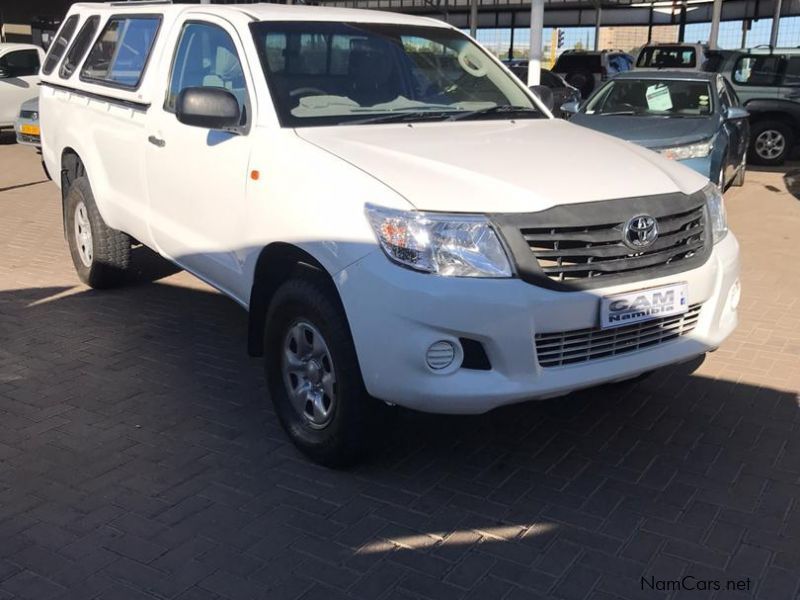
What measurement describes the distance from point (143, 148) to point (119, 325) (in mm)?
1340

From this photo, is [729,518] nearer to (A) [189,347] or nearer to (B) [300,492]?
(B) [300,492]

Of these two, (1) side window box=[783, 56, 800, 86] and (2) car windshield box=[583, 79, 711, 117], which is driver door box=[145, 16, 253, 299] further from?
(1) side window box=[783, 56, 800, 86]

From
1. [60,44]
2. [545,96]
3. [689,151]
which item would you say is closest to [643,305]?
[545,96]

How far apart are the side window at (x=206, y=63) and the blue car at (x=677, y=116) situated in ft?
17.9

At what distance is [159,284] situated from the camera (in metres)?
6.77

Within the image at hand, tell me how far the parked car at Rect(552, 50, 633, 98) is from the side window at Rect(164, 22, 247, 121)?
20.2 metres

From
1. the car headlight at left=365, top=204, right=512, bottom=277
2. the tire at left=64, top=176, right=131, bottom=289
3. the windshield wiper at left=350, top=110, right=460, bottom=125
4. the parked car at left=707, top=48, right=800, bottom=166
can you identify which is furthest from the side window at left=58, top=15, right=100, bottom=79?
the parked car at left=707, top=48, right=800, bottom=166

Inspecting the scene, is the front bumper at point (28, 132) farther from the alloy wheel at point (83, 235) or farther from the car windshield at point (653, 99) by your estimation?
the car windshield at point (653, 99)

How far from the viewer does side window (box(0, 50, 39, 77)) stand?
1553cm

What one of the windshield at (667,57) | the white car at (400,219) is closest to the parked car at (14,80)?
the white car at (400,219)

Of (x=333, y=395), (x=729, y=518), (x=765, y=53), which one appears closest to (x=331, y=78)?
(x=333, y=395)

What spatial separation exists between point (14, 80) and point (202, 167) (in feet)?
42.4

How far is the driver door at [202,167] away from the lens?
412cm

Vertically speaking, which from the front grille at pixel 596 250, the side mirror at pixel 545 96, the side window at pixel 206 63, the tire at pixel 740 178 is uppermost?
the side window at pixel 206 63
